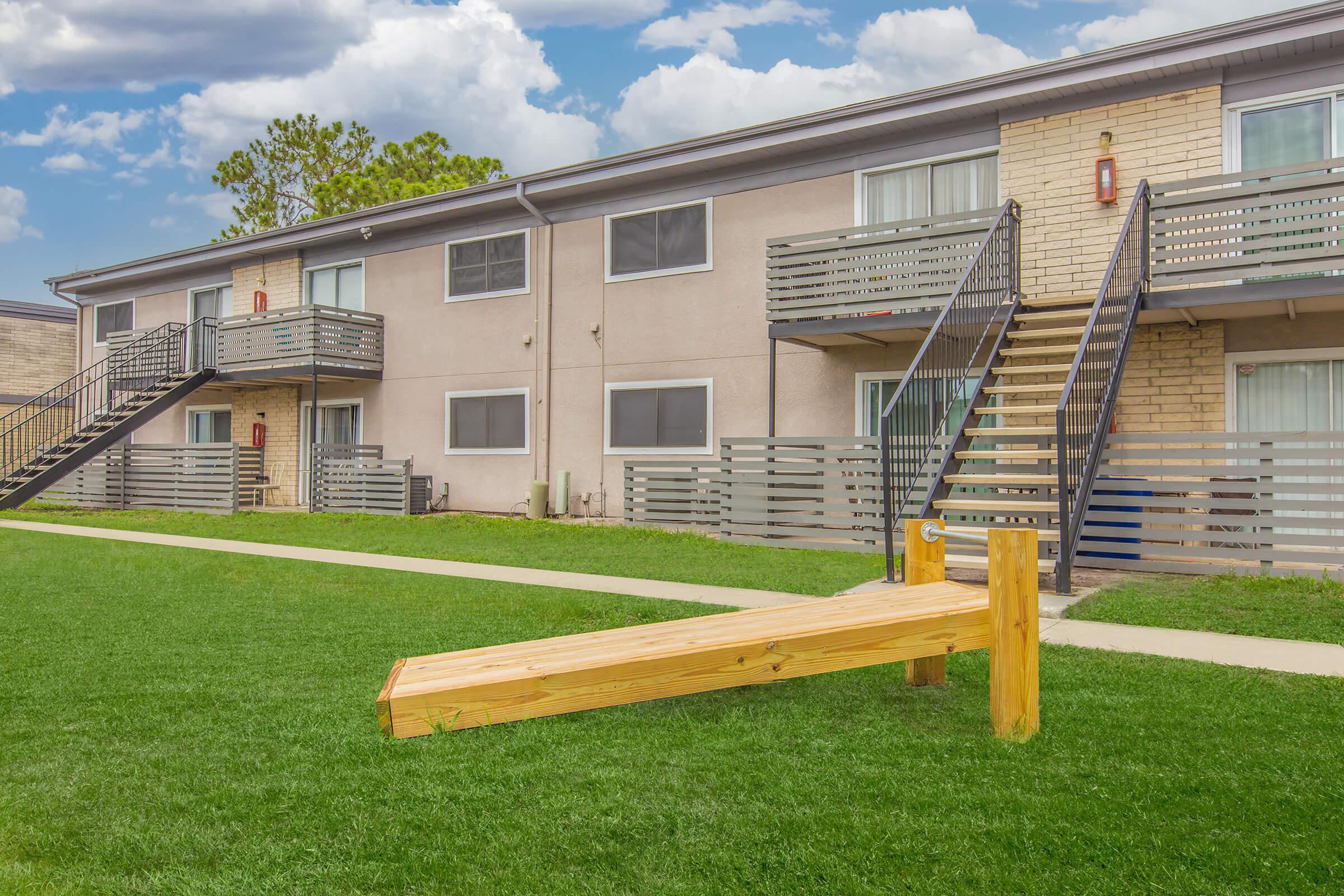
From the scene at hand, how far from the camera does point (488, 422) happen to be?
17.7 m

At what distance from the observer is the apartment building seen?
10.2m

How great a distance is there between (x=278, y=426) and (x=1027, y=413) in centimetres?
1613

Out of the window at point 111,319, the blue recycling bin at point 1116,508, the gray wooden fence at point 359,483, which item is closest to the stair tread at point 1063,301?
the blue recycling bin at point 1116,508

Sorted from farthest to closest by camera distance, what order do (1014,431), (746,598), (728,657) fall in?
(1014,431) → (746,598) → (728,657)

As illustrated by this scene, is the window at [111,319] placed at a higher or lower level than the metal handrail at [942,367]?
higher

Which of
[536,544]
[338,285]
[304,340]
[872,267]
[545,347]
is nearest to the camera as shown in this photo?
[536,544]

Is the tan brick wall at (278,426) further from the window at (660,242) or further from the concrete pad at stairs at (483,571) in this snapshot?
the window at (660,242)

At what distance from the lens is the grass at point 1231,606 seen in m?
6.30

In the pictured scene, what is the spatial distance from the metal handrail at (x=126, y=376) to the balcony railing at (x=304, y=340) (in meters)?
0.99

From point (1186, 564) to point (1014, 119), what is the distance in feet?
20.3

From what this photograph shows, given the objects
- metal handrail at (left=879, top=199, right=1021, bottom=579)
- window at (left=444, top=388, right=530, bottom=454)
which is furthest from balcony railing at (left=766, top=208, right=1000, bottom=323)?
window at (left=444, top=388, right=530, bottom=454)

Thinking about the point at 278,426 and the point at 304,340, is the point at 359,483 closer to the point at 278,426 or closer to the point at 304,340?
the point at 304,340

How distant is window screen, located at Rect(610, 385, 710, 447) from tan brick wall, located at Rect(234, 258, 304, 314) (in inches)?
336

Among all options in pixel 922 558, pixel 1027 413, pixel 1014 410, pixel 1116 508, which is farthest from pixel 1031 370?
pixel 922 558
